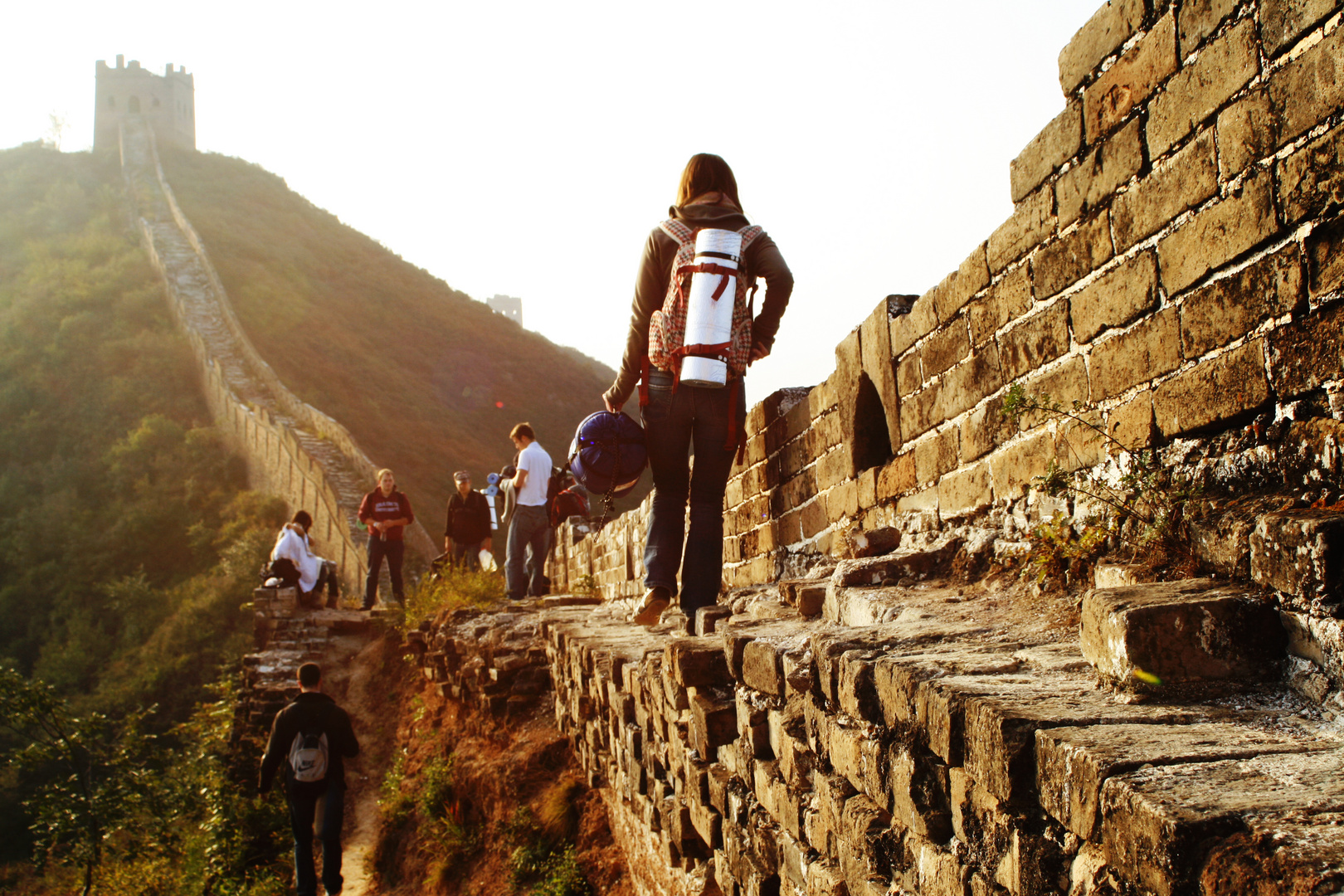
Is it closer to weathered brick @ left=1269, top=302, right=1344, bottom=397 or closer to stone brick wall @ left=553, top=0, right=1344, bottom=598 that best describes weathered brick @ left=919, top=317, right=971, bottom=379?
stone brick wall @ left=553, top=0, right=1344, bottom=598

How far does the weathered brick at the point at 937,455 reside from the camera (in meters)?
3.40

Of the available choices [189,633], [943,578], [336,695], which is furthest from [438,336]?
[943,578]

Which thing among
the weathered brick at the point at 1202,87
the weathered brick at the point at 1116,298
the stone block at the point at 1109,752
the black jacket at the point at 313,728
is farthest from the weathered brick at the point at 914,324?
the black jacket at the point at 313,728

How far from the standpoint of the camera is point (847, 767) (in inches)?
84.6

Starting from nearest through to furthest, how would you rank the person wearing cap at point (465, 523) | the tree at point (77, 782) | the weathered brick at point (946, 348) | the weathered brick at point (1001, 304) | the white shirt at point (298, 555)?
the weathered brick at point (1001, 304) < the weathered brick at point (946, 348) < the person wearing cap at point (465, 523) < the tree at point (77, 782) < the white shirt at point (298, 555)

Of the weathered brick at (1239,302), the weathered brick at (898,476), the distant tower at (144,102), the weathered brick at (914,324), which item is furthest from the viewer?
the distant tower at (144,102)

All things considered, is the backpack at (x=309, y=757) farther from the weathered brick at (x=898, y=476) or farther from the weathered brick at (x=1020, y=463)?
the weathered brick at (x=1020, y=463)

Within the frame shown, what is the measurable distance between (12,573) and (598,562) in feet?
80.5

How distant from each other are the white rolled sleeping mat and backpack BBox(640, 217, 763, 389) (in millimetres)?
23

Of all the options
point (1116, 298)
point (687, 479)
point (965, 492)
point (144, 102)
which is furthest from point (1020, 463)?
point (144, 102)

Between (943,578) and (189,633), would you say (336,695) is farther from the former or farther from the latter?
(189,633)

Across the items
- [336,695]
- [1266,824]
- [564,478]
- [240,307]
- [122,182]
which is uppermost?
[122,182]

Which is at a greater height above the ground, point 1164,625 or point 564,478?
point 564,478

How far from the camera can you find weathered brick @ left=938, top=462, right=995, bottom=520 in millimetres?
3166
